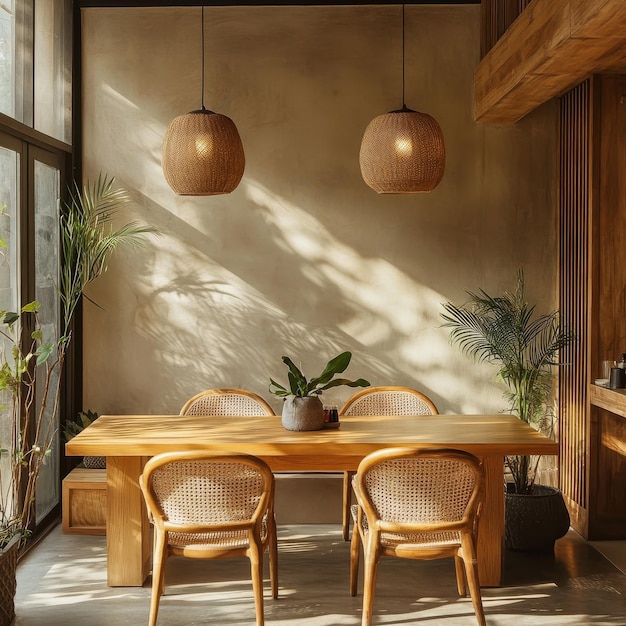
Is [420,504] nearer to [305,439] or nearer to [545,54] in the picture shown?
[305,439]

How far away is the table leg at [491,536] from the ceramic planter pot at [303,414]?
0.84 metres

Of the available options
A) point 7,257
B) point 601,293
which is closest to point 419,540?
point 601,293

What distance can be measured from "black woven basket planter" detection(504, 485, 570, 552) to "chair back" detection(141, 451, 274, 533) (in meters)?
1.81

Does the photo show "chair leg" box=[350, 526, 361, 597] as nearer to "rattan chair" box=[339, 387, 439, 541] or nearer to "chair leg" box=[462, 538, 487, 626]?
"chair leg" box=[462, 538, 487, 626]

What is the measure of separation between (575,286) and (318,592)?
2.47 m

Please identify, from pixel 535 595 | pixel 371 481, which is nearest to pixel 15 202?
pixel 371 481

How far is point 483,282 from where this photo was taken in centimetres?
566

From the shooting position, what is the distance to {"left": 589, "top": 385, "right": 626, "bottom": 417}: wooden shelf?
4.34 meters

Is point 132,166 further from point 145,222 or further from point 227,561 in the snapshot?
point 227,561

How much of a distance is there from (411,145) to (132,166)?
2459mm

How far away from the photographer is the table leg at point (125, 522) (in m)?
4.06

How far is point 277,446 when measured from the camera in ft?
12.5

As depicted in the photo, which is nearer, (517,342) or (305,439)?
(305,439)

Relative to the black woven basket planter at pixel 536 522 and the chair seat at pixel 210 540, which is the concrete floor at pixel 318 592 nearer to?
the black woven basket planter at pixel 536 522
